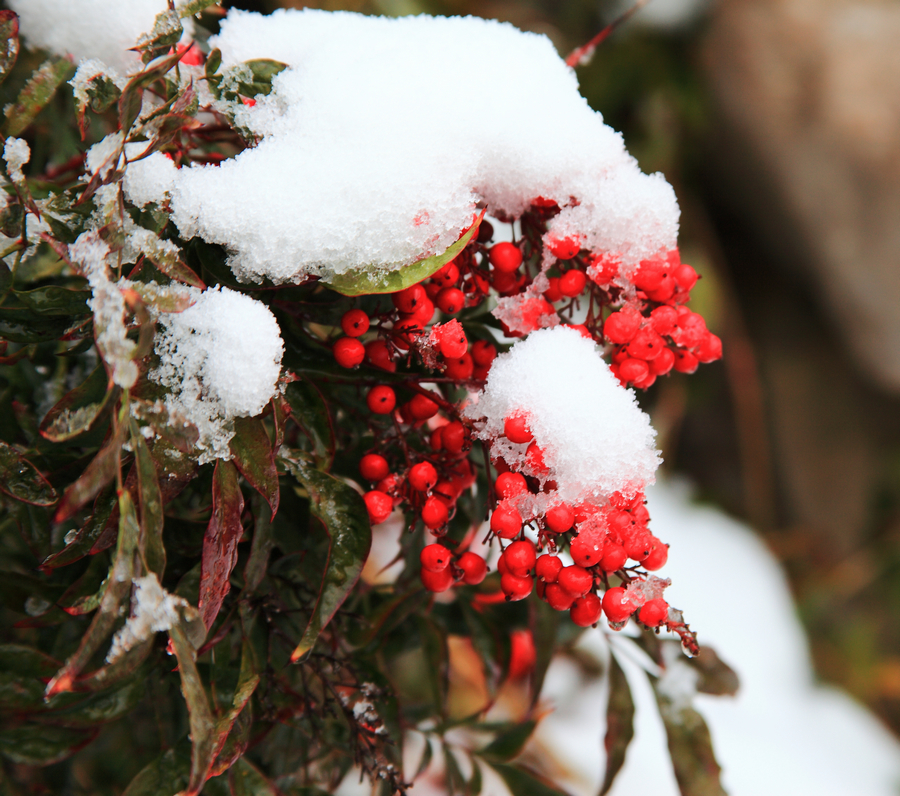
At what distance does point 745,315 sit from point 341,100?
77.0 inches

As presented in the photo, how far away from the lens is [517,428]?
39cm

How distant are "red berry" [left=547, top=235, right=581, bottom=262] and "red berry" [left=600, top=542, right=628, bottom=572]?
0.58 ft

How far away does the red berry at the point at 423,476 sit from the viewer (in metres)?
0.41

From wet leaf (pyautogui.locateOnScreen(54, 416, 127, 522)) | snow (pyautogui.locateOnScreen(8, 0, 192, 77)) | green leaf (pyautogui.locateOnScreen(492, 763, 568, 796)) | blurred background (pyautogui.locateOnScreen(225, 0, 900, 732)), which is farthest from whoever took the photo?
blurred background (pyautogui.locateOnScreen(225, 0, 900, 732))

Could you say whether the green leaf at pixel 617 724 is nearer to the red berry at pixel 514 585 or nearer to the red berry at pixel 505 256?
the red berry at pixel 514 585

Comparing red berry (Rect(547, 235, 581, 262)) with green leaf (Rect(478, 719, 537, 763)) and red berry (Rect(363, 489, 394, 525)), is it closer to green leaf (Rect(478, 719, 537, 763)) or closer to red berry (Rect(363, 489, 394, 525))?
red berry (Rect(363, 489, 394, 525))

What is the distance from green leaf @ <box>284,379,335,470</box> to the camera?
1.35ft

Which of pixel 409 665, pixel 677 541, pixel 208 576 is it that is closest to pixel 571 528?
pixel 208 576

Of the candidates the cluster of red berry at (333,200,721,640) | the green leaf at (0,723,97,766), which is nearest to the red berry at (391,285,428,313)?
the cluster of red berry at (333,200,721,640)

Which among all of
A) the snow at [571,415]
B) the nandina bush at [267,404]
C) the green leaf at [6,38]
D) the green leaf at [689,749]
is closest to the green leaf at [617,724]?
the green leaf at [689,749]

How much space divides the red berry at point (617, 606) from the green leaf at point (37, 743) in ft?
1.27

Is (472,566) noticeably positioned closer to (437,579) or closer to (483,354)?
(437,579)

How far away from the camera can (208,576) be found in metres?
0.35

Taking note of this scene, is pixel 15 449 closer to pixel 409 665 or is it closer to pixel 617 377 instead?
pixel 617 377
